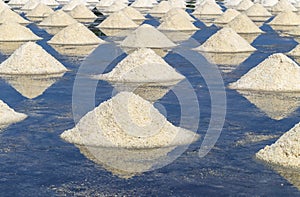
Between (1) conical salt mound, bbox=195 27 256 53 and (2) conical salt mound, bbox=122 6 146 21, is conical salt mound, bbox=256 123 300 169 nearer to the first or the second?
(1) conical salt mound, bbox=195 27 256 53

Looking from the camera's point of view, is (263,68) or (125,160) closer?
(125,160)

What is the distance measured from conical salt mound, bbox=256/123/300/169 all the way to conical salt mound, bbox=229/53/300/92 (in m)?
5.41

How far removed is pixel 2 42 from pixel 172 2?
2052cm

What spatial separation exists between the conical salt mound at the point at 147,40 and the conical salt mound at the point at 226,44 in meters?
1.56

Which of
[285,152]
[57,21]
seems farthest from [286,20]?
[285,152]

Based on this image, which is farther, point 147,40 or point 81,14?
point 81,14

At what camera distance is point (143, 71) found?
55.4 ft

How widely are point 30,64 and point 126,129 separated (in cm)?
792

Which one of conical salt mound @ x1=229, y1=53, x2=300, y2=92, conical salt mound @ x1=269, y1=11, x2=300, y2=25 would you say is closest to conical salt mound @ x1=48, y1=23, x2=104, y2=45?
conical salt mound @ x1=229, y1=53, x2=300, y2=92

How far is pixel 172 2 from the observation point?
43094 mm

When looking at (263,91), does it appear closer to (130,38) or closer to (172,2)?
(130,38)

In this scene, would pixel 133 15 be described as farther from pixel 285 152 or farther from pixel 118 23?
pixel 285 152

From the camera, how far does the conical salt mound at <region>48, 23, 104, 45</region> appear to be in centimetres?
2406

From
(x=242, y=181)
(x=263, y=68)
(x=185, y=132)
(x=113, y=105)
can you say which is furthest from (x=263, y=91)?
(x=242, y=181)
